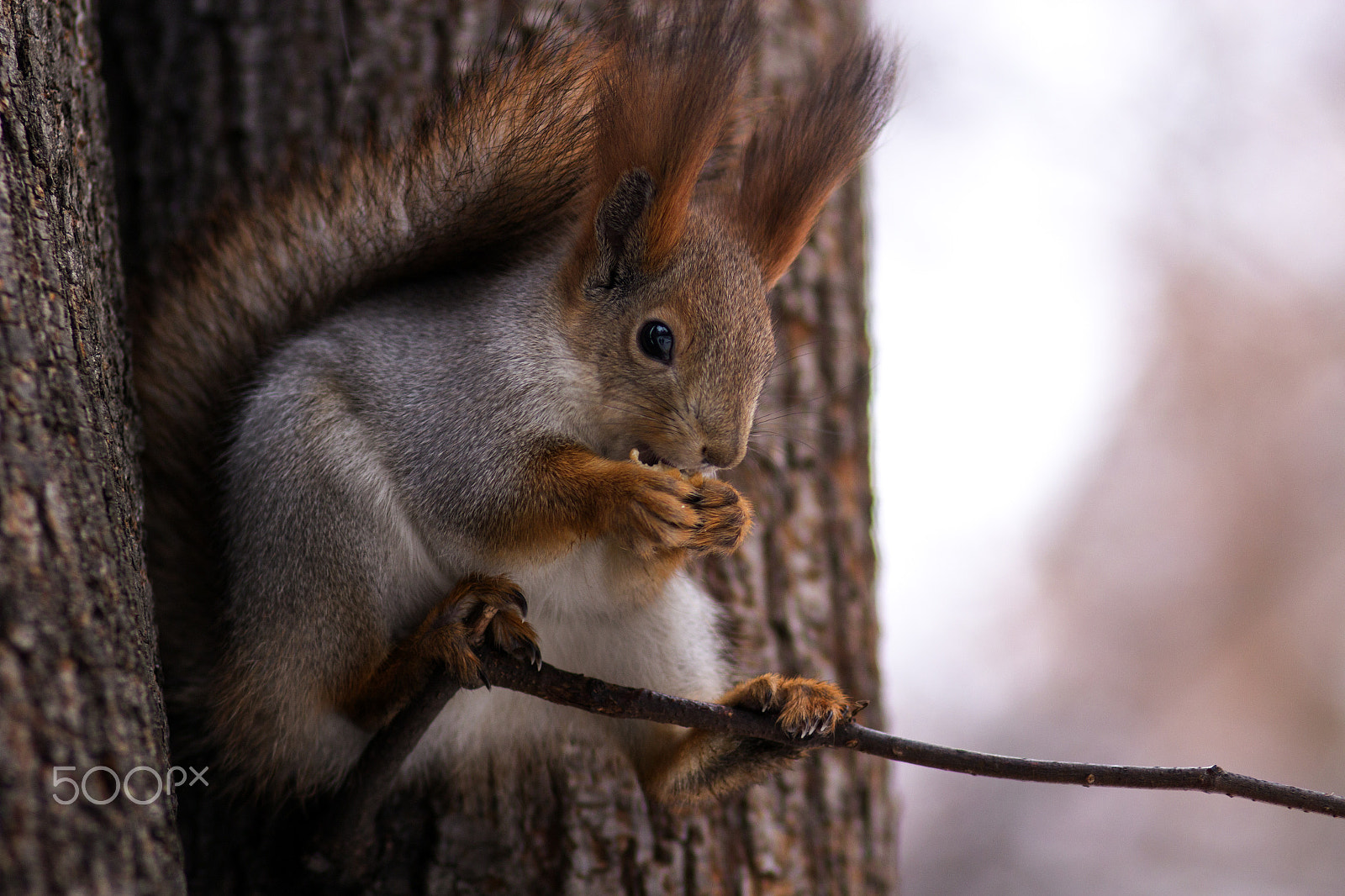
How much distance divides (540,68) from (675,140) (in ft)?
0.58

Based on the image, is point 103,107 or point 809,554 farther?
point 809,554

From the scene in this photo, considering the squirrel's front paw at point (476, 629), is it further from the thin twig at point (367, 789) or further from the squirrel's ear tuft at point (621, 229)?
the squirrel's ear tuft at point (621, 229)

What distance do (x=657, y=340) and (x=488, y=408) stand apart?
0.20 m

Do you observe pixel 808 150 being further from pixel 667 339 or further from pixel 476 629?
pixel 476 629

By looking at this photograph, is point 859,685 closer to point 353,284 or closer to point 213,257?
point 353,284

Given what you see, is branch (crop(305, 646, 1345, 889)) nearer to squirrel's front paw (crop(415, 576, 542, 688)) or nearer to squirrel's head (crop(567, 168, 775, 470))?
squirrel's front paw (crop(415, 576, 542, 688))

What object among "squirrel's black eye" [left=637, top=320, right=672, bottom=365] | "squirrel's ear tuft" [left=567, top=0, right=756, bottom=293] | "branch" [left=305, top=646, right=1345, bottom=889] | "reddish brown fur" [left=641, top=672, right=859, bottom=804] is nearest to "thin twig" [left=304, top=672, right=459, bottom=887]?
"branch" [left=305, top=646, right=1345, bottom=889]

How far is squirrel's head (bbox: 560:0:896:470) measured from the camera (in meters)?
1.08

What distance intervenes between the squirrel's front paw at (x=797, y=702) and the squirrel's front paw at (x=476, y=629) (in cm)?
26

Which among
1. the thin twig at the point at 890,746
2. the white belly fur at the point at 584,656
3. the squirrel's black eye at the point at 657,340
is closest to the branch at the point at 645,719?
the thin twig at the point at 890,746

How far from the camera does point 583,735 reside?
127 cm

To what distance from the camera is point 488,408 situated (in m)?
1.15

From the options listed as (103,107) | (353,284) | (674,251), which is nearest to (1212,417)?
(674,251)

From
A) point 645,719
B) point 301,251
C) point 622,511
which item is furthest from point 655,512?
point 301,251
